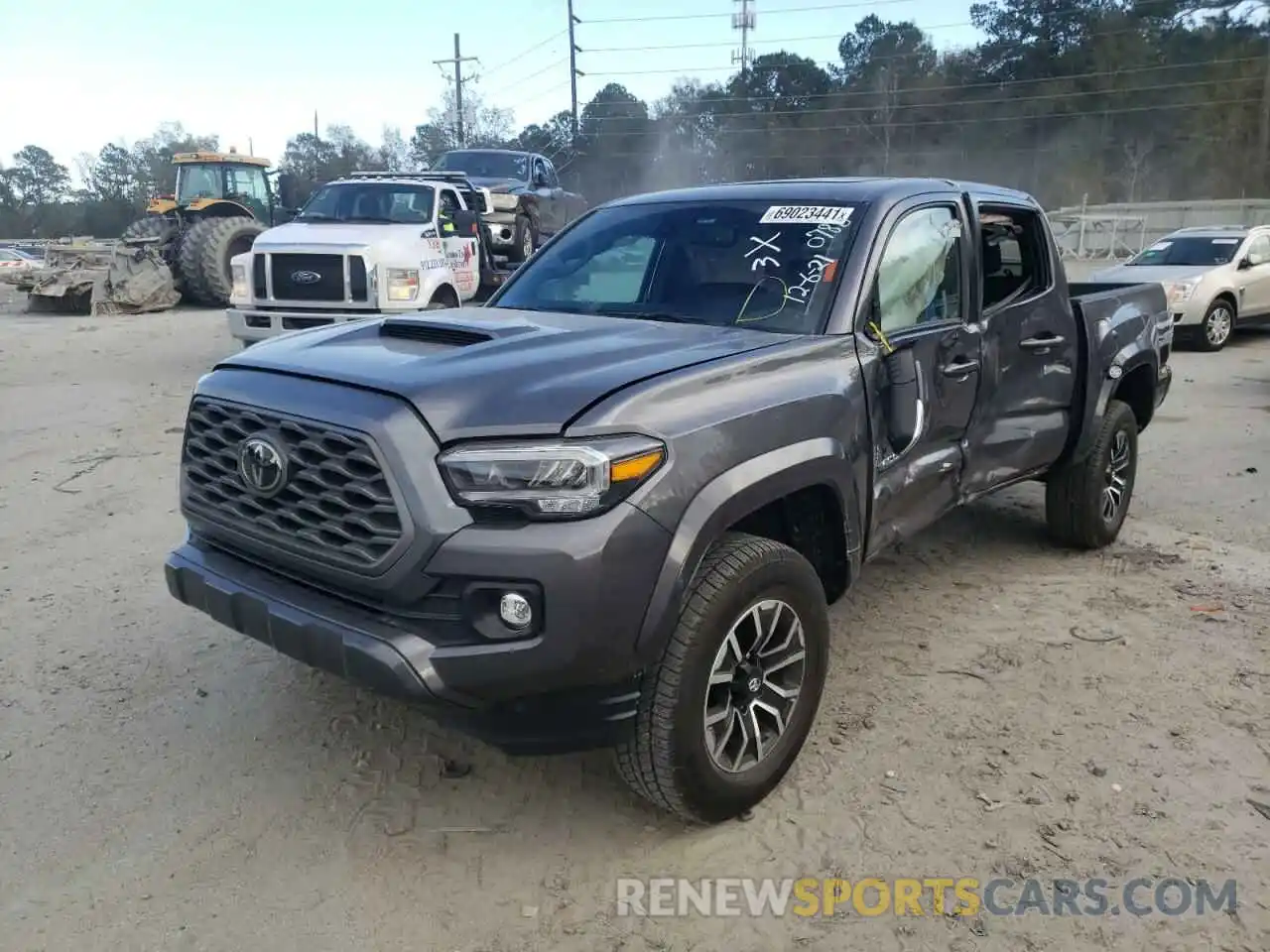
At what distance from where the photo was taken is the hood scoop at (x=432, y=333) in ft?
10.1

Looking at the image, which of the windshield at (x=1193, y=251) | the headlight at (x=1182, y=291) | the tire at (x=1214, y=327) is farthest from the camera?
the windshield at (x=1193, y=251)

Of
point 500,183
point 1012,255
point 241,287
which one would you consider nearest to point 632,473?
point 1012,255

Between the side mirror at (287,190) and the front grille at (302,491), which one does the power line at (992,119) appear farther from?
the front grille at (302,491)

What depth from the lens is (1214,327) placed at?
12859 millimetres

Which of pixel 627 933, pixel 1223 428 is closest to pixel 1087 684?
pixel 627 933

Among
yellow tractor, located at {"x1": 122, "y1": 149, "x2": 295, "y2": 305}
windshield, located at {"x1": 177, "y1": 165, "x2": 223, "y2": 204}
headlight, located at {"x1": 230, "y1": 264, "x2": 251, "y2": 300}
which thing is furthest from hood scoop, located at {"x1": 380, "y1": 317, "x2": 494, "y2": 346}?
windshield, located at {"x1": 177, "y1": 165, "x2": 223, "y2": 204}

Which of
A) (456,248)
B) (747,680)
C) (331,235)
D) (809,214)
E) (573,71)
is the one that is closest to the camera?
(747,680)

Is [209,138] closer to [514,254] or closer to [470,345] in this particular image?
[514,254]

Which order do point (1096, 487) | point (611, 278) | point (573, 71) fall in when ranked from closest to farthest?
point (611, 278), point (1096, 487), point (573, 71)

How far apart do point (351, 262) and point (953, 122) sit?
185 feet

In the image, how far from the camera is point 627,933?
2.51 meters

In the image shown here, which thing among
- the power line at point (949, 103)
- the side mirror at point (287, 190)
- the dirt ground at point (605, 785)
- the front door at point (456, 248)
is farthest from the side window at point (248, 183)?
the power line at point (949, 103)

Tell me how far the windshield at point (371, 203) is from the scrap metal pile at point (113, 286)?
24.7 feet

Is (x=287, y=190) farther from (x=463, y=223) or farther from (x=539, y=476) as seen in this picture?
(x=539, y=476)
